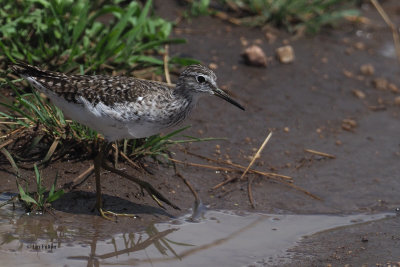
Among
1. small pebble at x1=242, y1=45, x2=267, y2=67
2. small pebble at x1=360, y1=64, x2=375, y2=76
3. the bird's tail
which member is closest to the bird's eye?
the bird's tail

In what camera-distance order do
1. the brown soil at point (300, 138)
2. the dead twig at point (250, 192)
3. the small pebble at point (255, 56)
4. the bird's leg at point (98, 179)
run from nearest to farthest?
the bird's leg at point (98, 179)
the brown soil at point (300, 138)
the dead twig at point (250, 192)
the small pebble at point (255, 56)

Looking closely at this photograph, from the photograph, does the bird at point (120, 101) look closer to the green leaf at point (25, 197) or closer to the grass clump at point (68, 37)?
the green leaf at point (25, 197)

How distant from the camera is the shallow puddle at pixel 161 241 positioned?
5.46 meters

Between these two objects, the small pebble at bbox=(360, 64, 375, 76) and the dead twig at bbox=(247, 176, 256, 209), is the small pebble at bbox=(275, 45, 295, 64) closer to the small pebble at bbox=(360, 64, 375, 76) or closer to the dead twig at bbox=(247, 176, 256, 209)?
the small pebble at bbox=(360, 64, 375, 76)

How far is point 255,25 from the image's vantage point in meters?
10.2

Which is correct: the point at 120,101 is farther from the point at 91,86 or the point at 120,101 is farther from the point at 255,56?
the point at 255,56

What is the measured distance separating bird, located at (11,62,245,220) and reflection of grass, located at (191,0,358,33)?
3712 mm

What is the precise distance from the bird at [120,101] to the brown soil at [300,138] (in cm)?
45

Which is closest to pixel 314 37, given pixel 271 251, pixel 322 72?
pixel 322 72

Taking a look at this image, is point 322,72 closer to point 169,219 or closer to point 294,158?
point 294,158

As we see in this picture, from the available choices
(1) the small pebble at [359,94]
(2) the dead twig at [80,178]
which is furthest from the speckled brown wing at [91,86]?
(1) the small pebble at [359,94]

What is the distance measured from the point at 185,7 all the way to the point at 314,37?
2.01 metres

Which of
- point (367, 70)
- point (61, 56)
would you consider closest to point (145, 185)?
point (61, 56)

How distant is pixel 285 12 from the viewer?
10125mm
